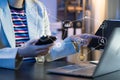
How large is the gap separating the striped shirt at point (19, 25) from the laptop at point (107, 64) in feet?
1.19

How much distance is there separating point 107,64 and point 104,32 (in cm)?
14

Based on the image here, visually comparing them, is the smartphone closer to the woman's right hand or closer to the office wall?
the woman's right hand

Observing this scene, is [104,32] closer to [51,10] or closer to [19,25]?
[19,25]

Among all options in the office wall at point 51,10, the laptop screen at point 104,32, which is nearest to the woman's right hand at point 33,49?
the laptop screen at point 104,32

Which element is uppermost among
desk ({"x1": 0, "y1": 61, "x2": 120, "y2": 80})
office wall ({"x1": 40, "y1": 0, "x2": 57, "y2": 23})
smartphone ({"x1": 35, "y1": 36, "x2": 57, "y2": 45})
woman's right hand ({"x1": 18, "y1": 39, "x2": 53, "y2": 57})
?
office wall ({"x1": 40, "y1": 0, "x2": 57, "y2": 23})

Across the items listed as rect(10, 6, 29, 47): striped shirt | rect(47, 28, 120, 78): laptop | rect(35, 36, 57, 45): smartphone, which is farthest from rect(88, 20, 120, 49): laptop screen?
rect(10, 6, 29, 47): striped shirt

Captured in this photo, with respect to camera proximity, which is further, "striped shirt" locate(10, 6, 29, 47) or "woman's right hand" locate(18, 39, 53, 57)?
"striped shirt" locate(10, 6, 29, 47)

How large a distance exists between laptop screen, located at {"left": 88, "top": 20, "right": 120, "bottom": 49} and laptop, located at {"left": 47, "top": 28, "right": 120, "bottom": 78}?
3 cm

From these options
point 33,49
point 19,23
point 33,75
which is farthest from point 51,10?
point 33,75

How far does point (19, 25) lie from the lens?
1.35 meters

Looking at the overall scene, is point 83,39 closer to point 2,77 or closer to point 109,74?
point 109,74

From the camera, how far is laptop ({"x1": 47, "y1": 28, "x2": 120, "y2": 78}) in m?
0.90

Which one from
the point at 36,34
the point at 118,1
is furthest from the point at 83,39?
the point at 118,1

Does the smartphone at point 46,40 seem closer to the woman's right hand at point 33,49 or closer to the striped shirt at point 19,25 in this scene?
the woman's right hand at point 33,49
